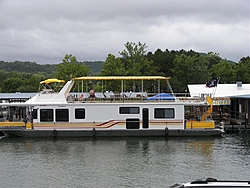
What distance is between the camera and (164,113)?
31641 millimetres

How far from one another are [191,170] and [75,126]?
13427 mm

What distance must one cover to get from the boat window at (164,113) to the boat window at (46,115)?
8093mm

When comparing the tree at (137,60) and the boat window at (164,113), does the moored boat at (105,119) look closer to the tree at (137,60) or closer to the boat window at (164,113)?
the boat window at (164,113)

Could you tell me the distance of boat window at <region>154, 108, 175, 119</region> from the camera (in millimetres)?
31609

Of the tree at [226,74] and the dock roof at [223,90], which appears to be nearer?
the dock roof at [223,90]

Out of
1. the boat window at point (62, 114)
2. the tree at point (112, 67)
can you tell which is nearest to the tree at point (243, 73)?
the tree at point (112, 67)

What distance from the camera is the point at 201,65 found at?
66.2 m

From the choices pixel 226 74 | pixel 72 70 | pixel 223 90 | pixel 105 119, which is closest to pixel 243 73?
pixel 226 74

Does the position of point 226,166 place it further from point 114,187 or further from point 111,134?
point 111,134

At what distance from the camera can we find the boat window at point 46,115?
31.7m

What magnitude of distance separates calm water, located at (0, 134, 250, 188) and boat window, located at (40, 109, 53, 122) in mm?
2040

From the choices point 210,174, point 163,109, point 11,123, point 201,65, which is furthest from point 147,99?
point 201,65

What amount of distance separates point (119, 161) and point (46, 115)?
35.7 feet

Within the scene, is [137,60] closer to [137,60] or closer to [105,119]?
[137,60]
